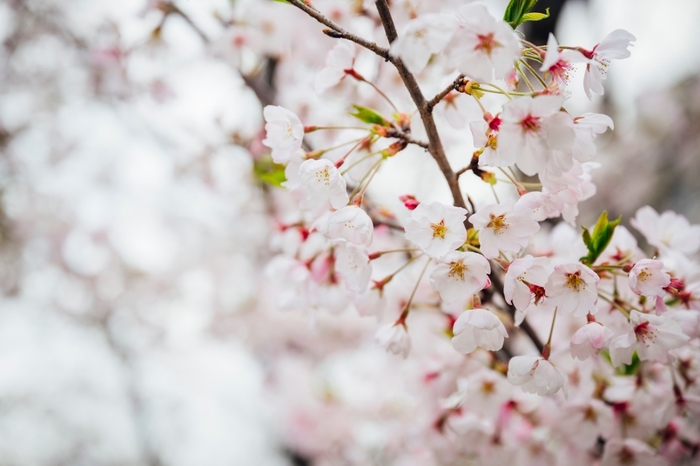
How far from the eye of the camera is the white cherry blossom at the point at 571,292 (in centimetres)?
56

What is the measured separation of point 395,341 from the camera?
678mm

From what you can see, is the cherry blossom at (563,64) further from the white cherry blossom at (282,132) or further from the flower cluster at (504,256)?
the white cherry blossom at (282,132)

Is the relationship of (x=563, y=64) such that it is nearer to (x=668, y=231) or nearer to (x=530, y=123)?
(x=530, y=123)

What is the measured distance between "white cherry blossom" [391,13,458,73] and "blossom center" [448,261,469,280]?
23 cm

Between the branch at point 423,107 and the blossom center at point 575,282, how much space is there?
0.55 feet

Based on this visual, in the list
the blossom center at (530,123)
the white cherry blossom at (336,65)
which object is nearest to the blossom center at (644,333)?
the blossom center at (530,123)

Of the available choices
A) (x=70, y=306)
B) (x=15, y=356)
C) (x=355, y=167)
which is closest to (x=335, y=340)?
(x=355, y=167)

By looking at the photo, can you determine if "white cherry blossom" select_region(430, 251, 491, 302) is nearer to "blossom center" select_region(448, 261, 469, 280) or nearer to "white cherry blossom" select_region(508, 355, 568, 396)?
"blossom center" select_region(448, 261, 469, 280)

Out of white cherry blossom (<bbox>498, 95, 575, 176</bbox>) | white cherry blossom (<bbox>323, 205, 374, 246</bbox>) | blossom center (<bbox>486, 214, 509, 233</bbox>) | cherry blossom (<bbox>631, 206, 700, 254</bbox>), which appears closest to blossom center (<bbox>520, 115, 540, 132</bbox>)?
white cherry blossom (<bbox>498, 95, 575, 176</bbox>)

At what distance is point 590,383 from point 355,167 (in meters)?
0.60

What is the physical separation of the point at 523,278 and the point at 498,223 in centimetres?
8

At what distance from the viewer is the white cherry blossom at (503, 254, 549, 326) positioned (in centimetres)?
53

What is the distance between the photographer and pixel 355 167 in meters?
0.74

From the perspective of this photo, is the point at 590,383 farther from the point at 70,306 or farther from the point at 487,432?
the point at 70,306
